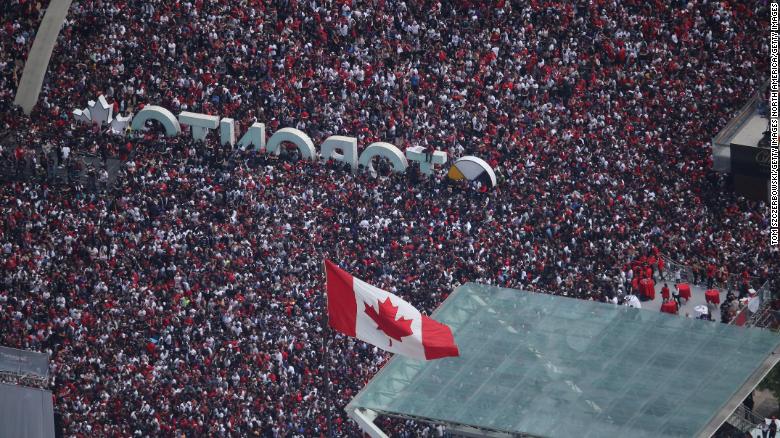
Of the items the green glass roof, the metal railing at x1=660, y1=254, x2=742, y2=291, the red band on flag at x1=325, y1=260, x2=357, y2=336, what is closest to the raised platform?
the green glass roof

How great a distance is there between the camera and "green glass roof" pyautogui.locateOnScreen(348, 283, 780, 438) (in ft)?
173

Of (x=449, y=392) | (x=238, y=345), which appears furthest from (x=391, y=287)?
(x=449, y=392)

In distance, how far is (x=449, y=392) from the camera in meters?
54.4

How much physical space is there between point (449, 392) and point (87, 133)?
27683 millimetres

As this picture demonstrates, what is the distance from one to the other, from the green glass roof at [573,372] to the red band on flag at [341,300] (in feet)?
35.6

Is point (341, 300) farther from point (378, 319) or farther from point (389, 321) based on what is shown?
point (389, 321)

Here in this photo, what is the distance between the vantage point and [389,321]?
4297 centimetres

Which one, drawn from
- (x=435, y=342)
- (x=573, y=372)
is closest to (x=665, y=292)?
(x=573, y=372)

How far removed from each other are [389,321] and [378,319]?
300 millimetres

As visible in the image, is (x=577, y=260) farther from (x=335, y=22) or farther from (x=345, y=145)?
(x=335, y=22)

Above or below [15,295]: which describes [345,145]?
above

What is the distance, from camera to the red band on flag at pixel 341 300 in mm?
42969

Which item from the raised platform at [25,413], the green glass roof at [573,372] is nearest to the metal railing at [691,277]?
the green glass roof at [573,372]

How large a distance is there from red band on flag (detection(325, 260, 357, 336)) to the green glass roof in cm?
1085
